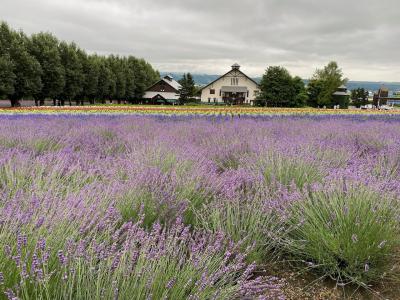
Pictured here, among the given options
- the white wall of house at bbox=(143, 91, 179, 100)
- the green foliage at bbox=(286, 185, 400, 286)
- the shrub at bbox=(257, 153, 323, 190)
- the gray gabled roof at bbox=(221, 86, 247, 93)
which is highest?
the gray gabled roof at bbox=(221, 86, 247, 93)

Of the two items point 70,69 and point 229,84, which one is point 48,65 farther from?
point 229,84

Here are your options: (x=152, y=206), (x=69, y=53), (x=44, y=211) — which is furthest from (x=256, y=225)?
(x=69, y=53)

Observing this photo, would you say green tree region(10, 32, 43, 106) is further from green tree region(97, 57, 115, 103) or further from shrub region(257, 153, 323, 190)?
shrub region(257, 153, 323, 190)

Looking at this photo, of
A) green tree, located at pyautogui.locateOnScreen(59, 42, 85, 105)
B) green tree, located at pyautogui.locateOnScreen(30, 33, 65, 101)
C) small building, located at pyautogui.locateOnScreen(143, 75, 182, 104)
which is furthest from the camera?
small building, located at pyautogui.locateOnScreen(143, 75, 182, 104)

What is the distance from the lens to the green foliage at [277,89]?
50812mm

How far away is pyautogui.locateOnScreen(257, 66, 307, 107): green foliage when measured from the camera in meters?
50.8

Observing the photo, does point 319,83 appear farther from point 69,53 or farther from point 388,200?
point 388,200

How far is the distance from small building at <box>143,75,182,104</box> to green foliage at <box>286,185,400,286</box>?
63686mm

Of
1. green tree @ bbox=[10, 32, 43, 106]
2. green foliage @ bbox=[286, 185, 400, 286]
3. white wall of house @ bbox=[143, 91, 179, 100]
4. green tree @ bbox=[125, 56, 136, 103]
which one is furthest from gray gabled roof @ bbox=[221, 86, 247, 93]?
green foliage @ bbox=[286, 185, 400, 286]

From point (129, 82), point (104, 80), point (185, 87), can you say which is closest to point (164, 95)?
point (185, 87)

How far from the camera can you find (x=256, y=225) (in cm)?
253

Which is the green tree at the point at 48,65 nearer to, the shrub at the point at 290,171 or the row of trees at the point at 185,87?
the row of trees at the point at 185,87

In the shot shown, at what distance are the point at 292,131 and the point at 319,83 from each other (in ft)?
205

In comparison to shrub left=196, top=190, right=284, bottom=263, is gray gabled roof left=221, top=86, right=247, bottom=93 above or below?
above
